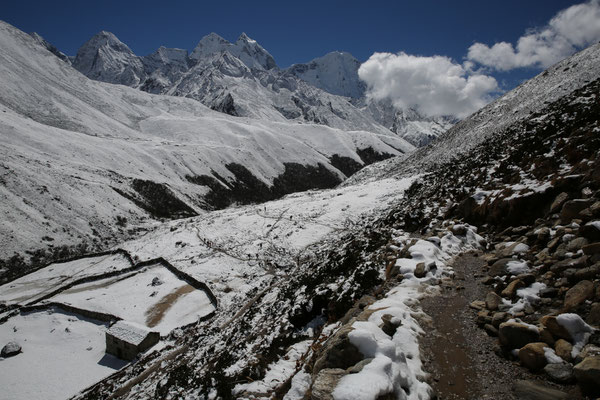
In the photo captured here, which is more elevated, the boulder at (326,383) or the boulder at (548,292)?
the boulder at (548,292)

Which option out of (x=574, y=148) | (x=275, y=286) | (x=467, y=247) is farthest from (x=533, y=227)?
(x=275, y=286)

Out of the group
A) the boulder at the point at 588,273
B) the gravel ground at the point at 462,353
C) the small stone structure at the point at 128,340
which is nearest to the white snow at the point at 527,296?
the boulder at the point at 588,273

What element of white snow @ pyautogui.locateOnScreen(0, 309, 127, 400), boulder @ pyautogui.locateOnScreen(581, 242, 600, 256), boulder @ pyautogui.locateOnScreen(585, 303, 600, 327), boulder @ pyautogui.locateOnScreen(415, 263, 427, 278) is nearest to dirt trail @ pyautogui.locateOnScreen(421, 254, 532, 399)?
boulder @ pyautogui.locateOnScreen(415, 263, 427, 278)

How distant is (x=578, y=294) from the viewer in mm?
6906

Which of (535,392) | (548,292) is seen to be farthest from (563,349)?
(548,292)

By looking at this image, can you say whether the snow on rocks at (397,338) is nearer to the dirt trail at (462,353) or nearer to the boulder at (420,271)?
the boulder at (420,271)

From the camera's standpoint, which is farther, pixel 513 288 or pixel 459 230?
pixel 459 230

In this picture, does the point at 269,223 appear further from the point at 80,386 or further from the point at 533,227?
the point at 533,227

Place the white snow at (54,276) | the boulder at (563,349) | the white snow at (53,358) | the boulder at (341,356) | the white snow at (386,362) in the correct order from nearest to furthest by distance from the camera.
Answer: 1. the boulder at (563,349)
2. the white snow at (386,362)
3. the boulder at (341,356)
4. the white snow at (53,358)
5. the white snow at (54,276)

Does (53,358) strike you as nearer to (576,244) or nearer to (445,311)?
(445,311)

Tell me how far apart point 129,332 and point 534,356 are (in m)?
28.2

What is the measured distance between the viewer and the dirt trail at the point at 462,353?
20.7 ft

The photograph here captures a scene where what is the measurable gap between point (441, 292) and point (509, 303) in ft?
7.58

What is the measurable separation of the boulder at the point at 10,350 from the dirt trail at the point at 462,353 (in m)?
34.4
